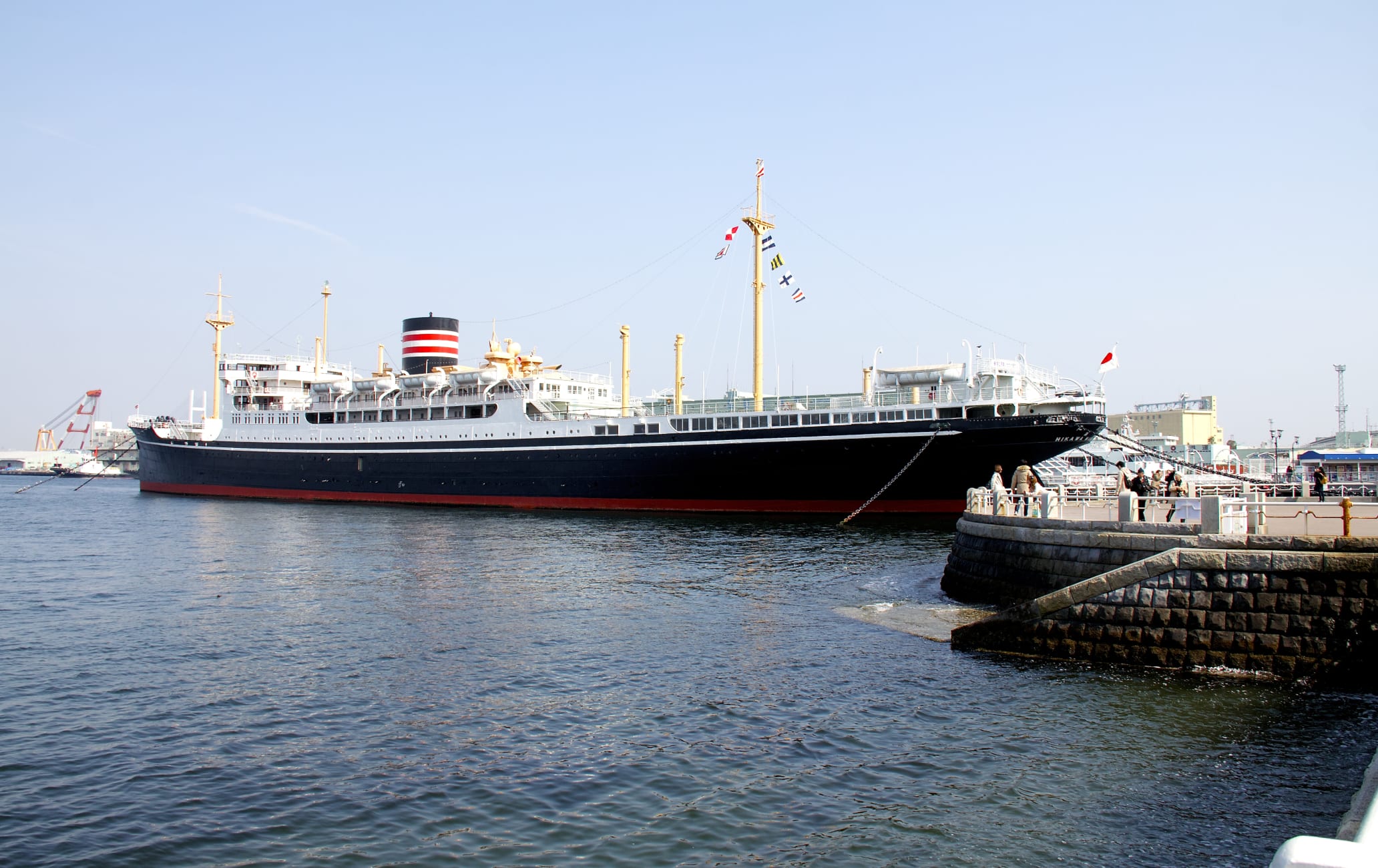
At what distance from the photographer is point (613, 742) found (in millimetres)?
12031

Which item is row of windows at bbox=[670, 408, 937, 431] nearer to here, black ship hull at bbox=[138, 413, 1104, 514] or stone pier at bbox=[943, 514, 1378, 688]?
black ship hull at bbox=[138, 413, 1104, 514]

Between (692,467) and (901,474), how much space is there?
11792 millimetres

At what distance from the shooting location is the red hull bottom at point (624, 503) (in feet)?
151

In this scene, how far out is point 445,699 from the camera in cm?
1402

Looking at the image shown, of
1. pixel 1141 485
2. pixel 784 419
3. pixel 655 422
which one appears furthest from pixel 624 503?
pixel 1141 485

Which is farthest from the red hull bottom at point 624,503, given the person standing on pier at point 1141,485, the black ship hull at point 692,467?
the person standing on pier at point 1141,485

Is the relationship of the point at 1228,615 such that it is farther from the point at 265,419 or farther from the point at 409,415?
the point at 265,419

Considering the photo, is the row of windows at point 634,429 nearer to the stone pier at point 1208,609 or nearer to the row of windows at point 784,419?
the row of windows at point 784,419

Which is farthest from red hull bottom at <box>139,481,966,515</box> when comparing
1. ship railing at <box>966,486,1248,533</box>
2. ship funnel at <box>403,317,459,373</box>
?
ship railing at <box>966,486,1248,533</box>

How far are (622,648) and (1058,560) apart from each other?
904 centimetres

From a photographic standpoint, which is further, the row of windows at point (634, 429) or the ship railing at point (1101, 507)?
the row of windows at point (634, 429)

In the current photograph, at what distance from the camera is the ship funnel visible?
224 feet

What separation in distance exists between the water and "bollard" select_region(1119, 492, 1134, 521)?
365 centimetres

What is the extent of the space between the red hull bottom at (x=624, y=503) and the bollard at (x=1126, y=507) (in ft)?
91.8
